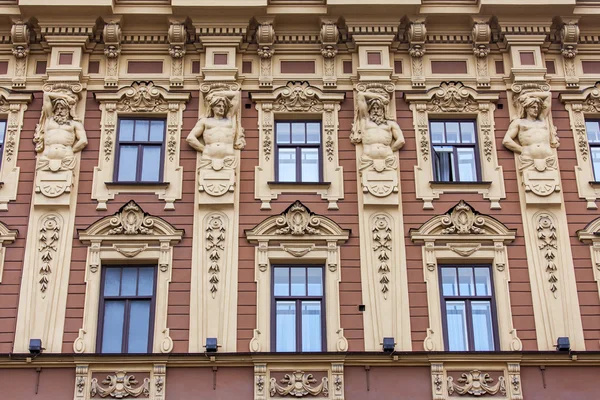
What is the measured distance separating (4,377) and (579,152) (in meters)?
12.8

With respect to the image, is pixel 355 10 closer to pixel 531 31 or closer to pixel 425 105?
pixel 425 105

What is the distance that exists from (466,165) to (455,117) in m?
1.25

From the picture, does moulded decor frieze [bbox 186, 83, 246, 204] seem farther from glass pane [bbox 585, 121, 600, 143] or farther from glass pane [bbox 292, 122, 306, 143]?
glass pane [bbox 585, 121, 600, 143]

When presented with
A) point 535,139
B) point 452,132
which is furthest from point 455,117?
point 535,139

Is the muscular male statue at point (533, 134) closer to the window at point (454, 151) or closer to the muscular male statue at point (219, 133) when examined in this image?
the window at point (454, 151)

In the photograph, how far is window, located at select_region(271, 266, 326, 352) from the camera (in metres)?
17.7

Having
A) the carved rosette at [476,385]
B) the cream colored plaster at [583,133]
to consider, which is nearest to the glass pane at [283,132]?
the cream colored plaster at [583,133]

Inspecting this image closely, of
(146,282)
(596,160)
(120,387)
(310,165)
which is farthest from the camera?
(596,160)

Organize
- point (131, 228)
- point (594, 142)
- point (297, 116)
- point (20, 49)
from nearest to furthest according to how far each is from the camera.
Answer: point (131, 228)
point (594, 142)
point (297, 116)
point (20, 49)

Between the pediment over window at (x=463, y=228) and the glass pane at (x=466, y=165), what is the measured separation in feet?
3.28

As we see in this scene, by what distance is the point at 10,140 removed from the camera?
19797mm

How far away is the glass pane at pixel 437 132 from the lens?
66.4 feet

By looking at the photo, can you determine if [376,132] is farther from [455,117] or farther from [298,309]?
[298,309]

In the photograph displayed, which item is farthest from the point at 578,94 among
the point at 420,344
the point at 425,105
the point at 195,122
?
the point at 195,122
